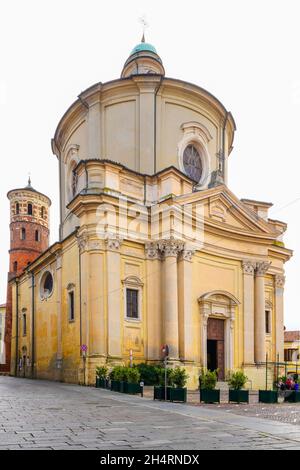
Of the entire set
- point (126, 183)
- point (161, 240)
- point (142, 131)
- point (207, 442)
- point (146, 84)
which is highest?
point (146, 84)

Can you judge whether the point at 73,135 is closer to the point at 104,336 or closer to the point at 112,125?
the point at 112,125

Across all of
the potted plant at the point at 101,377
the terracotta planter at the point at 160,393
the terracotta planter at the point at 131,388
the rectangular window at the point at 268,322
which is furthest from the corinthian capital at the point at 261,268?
the terracotta planter at the point at 160,393

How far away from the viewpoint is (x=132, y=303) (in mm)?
26594

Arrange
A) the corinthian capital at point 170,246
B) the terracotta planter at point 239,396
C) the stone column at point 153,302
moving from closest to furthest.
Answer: the terracotta planter at point 239,396 < the stone column at point 153,302 < the corinthian capital at point 170,246

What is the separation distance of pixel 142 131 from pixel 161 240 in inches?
276

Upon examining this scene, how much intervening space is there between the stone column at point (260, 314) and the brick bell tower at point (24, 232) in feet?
76.2

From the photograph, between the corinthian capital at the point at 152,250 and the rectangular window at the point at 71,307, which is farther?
the rectangular window at the point at 71,307

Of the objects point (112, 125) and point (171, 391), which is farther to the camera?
point (112, 125)

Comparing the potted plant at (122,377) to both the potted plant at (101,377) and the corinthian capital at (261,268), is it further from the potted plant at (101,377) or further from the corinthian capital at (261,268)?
the corinthian capital at (261,268)

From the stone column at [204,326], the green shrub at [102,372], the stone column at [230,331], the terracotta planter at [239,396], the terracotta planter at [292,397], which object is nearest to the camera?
the terracotta planter at [239,396]

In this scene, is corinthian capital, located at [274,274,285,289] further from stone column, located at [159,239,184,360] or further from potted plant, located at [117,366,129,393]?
potted plant, located at [117,366,129,393]

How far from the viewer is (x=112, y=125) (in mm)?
30047

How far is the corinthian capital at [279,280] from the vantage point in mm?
35594

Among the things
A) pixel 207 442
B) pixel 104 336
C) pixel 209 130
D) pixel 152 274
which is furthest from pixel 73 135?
pixel 207 442
